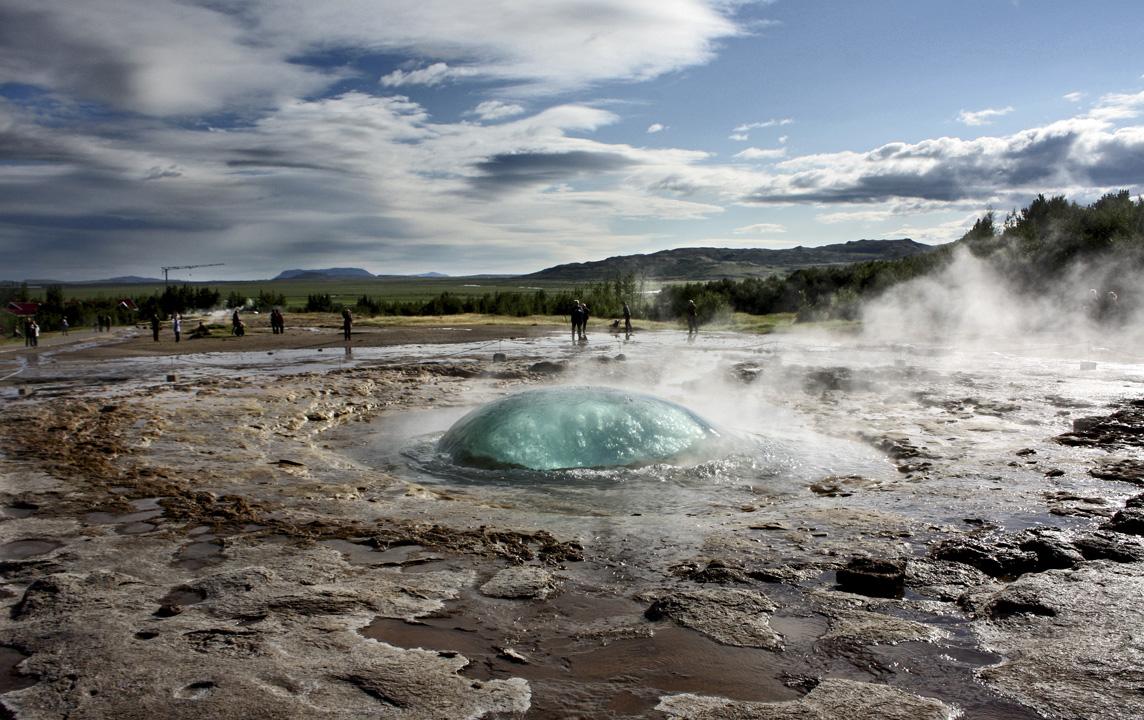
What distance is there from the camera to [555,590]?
4184 millimetres

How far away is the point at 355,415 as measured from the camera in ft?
34.3

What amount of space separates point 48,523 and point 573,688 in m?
4.17

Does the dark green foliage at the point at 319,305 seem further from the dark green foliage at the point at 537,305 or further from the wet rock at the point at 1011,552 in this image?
the wet rock at the point at 1011,552

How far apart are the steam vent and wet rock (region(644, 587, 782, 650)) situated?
286 centimetres

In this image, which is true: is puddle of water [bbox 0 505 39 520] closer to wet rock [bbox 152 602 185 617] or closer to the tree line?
wet rock [bbox 152 602 185 617]

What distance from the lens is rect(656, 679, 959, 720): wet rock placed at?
2.91 metres

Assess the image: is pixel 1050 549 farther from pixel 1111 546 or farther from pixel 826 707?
pixel 826 707

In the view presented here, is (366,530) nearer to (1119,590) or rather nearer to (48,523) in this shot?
(48,523)

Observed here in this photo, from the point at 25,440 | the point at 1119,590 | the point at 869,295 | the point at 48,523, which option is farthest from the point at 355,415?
the point at 869,295

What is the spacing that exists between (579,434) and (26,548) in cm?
410

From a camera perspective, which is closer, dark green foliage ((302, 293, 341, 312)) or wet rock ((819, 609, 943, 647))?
wet rock ((819, 609, 943, 647))

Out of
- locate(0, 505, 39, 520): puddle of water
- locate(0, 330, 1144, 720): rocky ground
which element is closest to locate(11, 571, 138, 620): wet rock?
locate(0, 330, 1144, 720): rocky ground

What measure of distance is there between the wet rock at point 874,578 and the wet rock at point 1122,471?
3.37 metres

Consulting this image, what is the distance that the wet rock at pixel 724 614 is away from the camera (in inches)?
142
